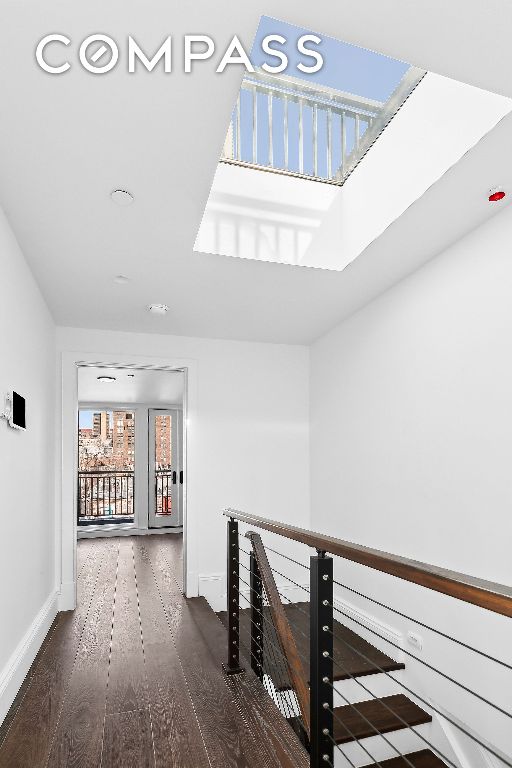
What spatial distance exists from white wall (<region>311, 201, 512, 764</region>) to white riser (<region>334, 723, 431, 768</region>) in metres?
0.32

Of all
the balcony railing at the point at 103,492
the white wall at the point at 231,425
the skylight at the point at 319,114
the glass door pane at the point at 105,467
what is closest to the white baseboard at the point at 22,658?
the white wall at the point at 231,425

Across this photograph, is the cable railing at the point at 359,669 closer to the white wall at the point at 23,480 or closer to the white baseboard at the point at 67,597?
the white wall at the point at 23,480

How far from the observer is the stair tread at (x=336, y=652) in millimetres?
3245

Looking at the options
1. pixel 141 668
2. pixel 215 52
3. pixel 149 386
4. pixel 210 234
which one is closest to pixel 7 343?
pixel 210 234

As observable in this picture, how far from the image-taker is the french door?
918 centimetres

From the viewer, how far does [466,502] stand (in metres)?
2.79

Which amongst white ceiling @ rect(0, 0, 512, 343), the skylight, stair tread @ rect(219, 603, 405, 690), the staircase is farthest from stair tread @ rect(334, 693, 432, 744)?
the skylight

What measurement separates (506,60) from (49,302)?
320 centimetres

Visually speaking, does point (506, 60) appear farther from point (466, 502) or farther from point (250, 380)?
point (250, 380)

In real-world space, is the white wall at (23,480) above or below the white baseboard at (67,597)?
above

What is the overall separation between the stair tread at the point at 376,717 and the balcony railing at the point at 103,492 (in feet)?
24.0

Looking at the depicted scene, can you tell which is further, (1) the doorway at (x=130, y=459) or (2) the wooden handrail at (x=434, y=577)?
(1) the doorway at (x=130, y=459)

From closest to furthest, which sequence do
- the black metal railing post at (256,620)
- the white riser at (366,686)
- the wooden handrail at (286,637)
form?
the wooden handrail at (286,637)
the black metal railing post at (256,620)
the white riser at (366,686)

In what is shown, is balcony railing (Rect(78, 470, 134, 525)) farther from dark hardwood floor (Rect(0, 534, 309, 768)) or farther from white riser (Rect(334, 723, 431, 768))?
white riser (Rect(334, 723, 431, 768))
